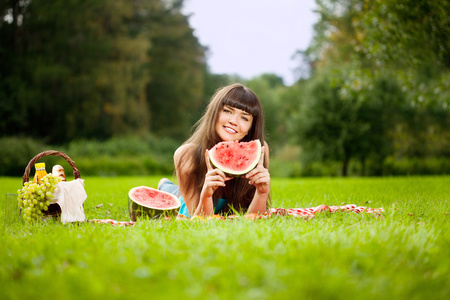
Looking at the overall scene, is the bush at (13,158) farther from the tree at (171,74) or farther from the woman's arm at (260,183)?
the tree at (171,74)

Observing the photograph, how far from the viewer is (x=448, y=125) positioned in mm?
18656

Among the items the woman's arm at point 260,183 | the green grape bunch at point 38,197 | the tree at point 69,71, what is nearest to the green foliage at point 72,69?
the tree at point 69,71

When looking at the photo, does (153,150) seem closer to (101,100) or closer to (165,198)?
(101,100)

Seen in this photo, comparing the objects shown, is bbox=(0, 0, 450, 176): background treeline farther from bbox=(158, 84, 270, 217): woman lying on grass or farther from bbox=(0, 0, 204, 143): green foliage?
bbox=(158, 84, 270, 217): woman lying on grass

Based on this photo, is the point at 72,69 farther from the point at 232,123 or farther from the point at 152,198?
the point at 232,123

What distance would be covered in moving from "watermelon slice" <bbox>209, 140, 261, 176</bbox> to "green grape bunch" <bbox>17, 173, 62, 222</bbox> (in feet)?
5.31

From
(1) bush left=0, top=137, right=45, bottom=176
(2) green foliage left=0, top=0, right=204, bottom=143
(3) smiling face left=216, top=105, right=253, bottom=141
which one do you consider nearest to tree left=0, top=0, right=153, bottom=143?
(2) green foliage left=0, top=0, right=204, bottom=143

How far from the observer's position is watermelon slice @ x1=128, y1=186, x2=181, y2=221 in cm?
381

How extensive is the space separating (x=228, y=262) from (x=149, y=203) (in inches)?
87.5

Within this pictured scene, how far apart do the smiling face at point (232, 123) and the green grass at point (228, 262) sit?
1350mm

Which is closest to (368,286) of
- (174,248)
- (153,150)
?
(174,248)

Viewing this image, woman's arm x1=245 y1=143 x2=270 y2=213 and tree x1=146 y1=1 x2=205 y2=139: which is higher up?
tree x1=146 y1=1 x2=205 y2=139

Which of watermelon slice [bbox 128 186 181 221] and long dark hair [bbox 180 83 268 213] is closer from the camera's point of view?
watermelon slice [bbox 128 186 181 221]

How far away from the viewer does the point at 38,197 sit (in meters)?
3.53
